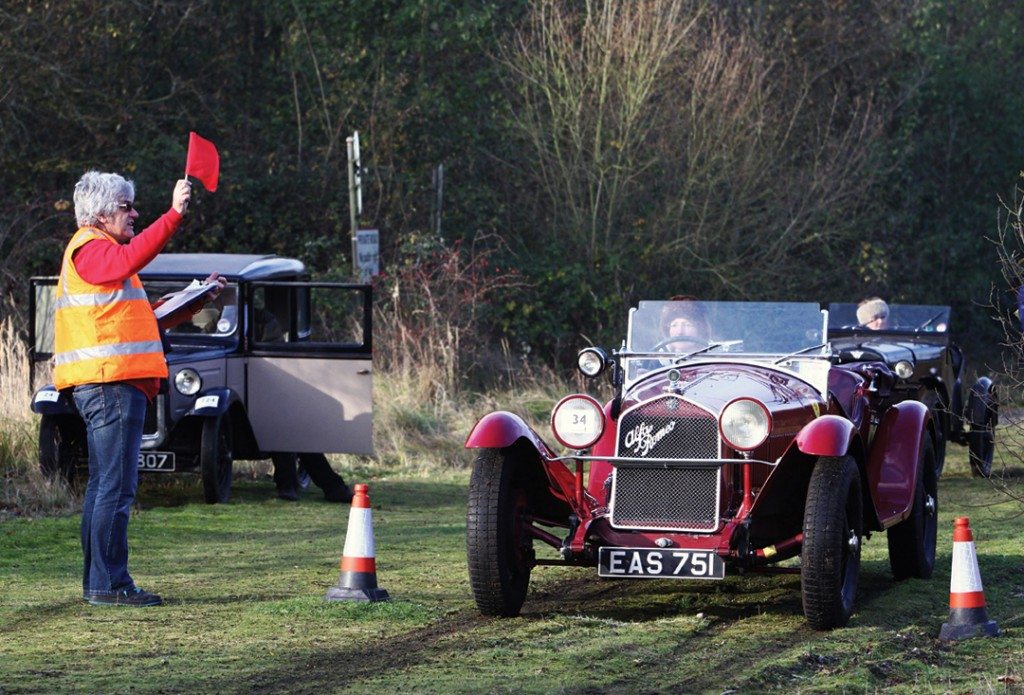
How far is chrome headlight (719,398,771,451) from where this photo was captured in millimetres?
7559

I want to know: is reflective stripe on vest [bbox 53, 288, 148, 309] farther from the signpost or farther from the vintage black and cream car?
the signpost

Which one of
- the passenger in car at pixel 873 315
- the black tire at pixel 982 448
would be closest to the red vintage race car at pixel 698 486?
the black tire at pixel 982 448

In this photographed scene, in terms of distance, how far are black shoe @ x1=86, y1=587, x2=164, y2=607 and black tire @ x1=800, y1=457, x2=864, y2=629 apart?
10.4ft

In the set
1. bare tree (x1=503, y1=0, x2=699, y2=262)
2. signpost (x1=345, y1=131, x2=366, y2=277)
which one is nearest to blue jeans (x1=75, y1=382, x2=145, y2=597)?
signpost (x1=345, y1=131, x2=366, y2=277)

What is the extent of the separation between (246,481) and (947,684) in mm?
8510

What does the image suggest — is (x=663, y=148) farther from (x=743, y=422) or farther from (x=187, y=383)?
(x=743, y=422)

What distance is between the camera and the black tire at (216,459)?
38.9 ft

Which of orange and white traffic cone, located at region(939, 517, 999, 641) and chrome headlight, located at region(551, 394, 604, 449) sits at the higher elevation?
chrome headlight, located at region(551, 394, 604, 449)

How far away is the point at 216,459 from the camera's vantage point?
11.9 meters

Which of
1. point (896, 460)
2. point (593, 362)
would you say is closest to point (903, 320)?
A: point (896, 460)

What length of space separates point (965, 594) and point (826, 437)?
962 millimetres

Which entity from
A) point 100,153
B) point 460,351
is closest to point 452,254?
point 460,351

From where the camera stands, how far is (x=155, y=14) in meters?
23.5

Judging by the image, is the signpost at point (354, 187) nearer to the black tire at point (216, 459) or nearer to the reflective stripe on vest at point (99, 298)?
the black tire at point (216, 459)
